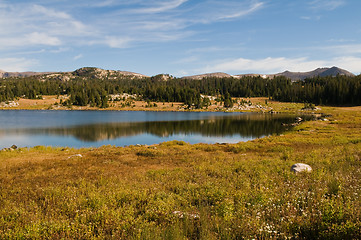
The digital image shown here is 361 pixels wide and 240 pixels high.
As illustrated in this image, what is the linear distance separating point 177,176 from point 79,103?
186 meters

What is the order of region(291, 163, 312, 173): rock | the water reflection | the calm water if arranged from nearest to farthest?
region(291, 163, 312, 173): rock < the calm water < the water reflection

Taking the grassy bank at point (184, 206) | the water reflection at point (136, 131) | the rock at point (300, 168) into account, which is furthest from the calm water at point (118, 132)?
the rock at point (300, 168)

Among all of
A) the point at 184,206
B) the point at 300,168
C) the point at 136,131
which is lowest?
the point at 136,131

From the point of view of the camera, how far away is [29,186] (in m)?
12.0

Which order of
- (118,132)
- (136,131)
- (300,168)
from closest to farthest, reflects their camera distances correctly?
(300,168)
(118,132)
(136,131)

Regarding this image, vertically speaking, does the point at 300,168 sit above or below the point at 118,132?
above

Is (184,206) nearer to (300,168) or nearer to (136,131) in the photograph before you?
(300,168)

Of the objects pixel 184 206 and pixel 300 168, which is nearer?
pixel 184 206

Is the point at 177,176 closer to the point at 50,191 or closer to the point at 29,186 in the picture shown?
the point at 50,191

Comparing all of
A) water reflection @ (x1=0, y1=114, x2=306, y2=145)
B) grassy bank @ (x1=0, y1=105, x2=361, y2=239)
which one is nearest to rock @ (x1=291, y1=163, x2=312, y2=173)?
grassy bank @ (x1=0, y1=105, x2=361, y2=239)

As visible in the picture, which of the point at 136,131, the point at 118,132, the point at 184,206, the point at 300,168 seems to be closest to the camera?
the point at 184,206

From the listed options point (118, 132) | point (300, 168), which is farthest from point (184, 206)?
point (118, 132)

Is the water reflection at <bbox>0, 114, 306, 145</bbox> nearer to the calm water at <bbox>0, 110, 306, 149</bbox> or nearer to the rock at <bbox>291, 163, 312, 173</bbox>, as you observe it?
the calm water at <bbox>0, 110, 306, 149</bbox>

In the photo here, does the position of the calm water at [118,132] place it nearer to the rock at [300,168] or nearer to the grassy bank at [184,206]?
the grassy bank at [184,206]
